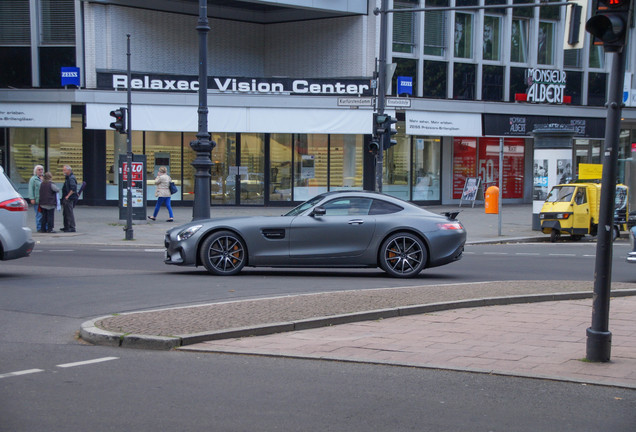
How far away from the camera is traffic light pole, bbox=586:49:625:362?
646 centimetres

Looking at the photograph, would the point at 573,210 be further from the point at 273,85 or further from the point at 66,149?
the point at 66,149

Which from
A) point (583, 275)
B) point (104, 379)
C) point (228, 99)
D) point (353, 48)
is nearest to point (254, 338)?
point (104, 379)

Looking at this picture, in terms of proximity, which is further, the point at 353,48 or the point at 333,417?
the point at 353,48

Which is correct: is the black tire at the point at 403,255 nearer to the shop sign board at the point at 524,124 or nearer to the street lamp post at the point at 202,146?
the street lamp post at the point at 202,146

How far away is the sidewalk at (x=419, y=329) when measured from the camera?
6801mm

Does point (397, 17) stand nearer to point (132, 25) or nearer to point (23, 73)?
point (132, 25)

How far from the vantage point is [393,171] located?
3309 cm

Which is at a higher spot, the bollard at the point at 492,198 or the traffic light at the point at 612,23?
the traffic light at the point at 612,23

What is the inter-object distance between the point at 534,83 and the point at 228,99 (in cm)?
1399

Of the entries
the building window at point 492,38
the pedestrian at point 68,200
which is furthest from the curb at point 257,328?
the building window at point 492,38

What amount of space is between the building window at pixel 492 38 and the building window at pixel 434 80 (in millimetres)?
2490

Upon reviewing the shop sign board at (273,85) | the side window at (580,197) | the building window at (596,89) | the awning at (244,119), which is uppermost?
the building window at (596,89)

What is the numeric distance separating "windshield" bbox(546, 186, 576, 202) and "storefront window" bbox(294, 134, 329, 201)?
11.6 meters

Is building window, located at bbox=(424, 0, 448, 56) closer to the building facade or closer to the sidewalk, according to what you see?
the building facade
